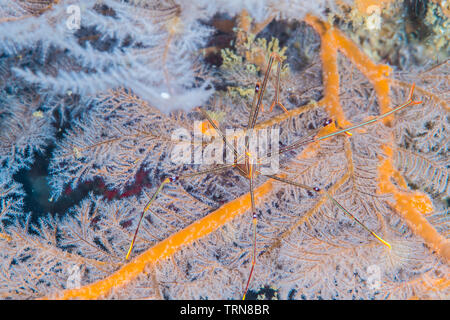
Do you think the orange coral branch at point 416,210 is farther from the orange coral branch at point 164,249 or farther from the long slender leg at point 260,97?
the orange coral branch at point 164,249

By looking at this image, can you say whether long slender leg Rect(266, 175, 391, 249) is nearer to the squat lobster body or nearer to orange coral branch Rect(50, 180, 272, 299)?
the squat lobster body

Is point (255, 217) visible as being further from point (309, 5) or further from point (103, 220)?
point (309, 5)

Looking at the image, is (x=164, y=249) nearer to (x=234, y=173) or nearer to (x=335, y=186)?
(x=234, y=173)

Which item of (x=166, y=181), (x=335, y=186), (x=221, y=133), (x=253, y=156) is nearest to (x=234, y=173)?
(x=253, y=156)

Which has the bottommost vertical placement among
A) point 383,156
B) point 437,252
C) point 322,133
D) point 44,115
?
point 437,252

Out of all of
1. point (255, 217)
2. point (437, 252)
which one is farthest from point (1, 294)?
point (437, 252)

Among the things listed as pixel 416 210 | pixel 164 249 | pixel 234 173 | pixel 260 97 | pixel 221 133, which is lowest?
pixel 164 249

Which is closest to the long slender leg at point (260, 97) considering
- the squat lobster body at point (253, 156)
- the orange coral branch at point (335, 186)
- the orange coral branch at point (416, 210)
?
the squat lobster body at point (253, 156)

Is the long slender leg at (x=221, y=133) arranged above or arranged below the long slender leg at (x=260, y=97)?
below
